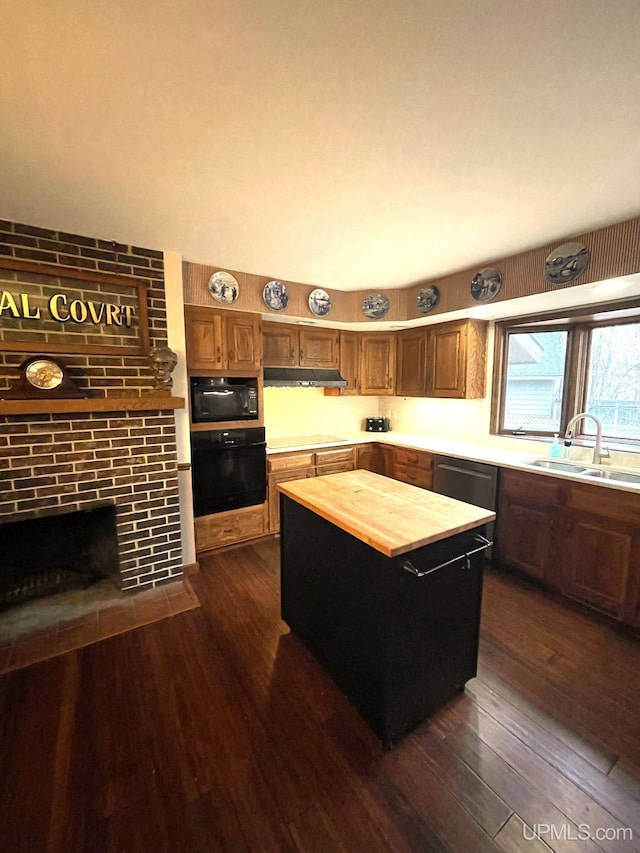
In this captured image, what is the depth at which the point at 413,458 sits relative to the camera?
3.52m

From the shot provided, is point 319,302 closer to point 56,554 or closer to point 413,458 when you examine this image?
point 413,458

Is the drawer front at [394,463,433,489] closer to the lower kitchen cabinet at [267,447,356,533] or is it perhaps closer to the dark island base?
the lower kitchen cabinet at [267,447,356,533]

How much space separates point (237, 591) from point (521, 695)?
71.5 inches

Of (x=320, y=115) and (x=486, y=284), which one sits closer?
(x=320, y=115)

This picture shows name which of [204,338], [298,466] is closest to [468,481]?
[298,466]

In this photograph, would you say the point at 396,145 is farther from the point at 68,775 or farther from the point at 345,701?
the point at 68,775

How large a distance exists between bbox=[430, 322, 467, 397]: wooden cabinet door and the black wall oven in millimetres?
1848

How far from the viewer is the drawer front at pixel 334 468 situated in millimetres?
3574

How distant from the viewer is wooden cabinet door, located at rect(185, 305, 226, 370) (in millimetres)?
2777

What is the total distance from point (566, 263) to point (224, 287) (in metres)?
2.47

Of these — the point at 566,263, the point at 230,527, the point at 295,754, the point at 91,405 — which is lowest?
the point at 295,754

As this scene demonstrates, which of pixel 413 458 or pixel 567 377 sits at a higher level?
pixel 567 377

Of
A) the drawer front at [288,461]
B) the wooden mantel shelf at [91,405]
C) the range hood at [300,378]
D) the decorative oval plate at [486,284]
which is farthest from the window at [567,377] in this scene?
the wooden mantel shelf at [91,405]

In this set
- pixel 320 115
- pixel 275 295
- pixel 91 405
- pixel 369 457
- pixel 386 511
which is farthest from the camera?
pixel 369 457
